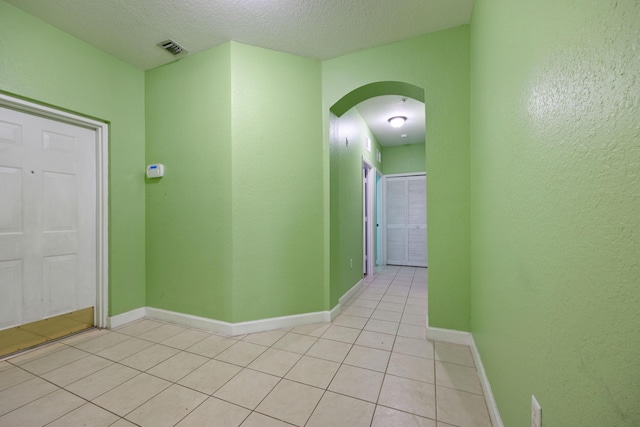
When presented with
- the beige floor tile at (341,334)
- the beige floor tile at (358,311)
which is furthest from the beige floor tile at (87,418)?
the beige floor tile at (358,311)

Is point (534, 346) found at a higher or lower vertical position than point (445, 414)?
higher

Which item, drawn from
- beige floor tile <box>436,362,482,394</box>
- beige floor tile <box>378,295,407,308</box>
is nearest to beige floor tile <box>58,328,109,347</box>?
beige floor tile <box>436,362,482,394</box>

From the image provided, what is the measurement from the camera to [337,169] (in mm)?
2879

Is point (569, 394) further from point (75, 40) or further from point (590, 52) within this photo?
point (75, 40)

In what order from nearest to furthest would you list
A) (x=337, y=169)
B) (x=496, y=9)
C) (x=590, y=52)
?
1. (x=590, y=52)
2. (x=496, y=9)
3. (x=337, y=169)

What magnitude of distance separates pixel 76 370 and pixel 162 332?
2.13 ft

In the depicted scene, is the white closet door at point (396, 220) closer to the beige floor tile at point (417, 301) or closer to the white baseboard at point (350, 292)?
the white baseboard at point (350, 292)

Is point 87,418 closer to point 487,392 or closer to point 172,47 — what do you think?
point 487,392

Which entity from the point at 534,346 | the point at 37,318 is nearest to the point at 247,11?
the point at 534,346

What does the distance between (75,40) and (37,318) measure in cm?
249

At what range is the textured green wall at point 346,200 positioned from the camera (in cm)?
275

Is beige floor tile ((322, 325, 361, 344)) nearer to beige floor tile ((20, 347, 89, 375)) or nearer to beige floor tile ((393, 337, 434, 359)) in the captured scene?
beige floor tile ((393, 337, 434, 359))

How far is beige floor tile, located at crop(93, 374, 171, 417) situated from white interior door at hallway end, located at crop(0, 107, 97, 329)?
126cm

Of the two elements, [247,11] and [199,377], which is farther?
[247,11]
